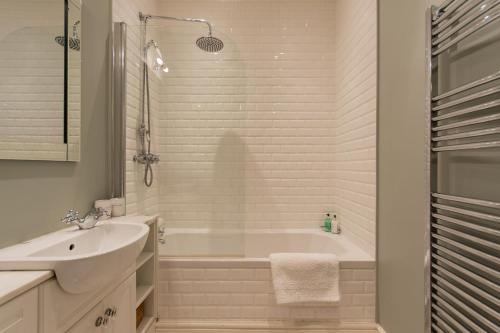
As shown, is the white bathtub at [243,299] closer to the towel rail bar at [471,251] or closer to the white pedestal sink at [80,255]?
the white pedestal sink at [80,255]

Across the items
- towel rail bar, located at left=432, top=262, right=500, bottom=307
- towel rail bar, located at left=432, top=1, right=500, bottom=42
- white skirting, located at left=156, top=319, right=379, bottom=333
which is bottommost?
white skirting, located at left=156, top=319, right=379, bottom=333

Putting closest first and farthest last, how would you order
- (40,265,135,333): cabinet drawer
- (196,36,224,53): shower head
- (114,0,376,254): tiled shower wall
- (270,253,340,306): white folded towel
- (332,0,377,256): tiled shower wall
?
(40,265,135,333): cabinet drawer, (270,253,340,306): white folded towel, (332,0,377,256): tiled shower wall, (114,0,376,254): tiled shower wall, (196,36,224,53): shower head

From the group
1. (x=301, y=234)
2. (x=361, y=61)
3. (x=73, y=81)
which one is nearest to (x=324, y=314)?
(x=301, y=234)

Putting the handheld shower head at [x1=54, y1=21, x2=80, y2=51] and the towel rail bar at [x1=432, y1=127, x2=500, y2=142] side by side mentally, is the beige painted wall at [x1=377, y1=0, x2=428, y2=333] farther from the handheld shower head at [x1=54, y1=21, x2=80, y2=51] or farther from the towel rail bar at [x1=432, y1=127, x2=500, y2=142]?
the handheld shower head at [x1=54, y1=21, x2=80, y2=51]

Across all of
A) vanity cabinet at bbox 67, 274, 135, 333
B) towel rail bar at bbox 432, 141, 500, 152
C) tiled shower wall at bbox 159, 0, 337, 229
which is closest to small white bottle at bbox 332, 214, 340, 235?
tiled shower wall at bbox 159, 0, 337, 229

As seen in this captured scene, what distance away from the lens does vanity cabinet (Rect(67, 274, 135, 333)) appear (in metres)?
1.05

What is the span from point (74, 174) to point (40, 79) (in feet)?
1.80

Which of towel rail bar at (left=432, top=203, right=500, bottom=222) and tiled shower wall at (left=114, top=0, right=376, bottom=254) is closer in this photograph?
towel rail bar at (left=432, top=203, right=500, bottom=222)

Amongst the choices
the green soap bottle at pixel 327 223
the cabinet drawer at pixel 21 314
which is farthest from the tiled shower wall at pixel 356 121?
the cabinet drawer at pixel 21 314

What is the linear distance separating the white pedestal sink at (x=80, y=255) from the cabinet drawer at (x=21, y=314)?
0.30 feet

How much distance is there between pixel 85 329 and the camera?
1029 mm

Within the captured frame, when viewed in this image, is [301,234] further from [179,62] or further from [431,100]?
[179,62]

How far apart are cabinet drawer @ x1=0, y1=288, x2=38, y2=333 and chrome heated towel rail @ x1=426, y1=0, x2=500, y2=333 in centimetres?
145

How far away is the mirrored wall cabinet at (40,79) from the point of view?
1.12 metres
